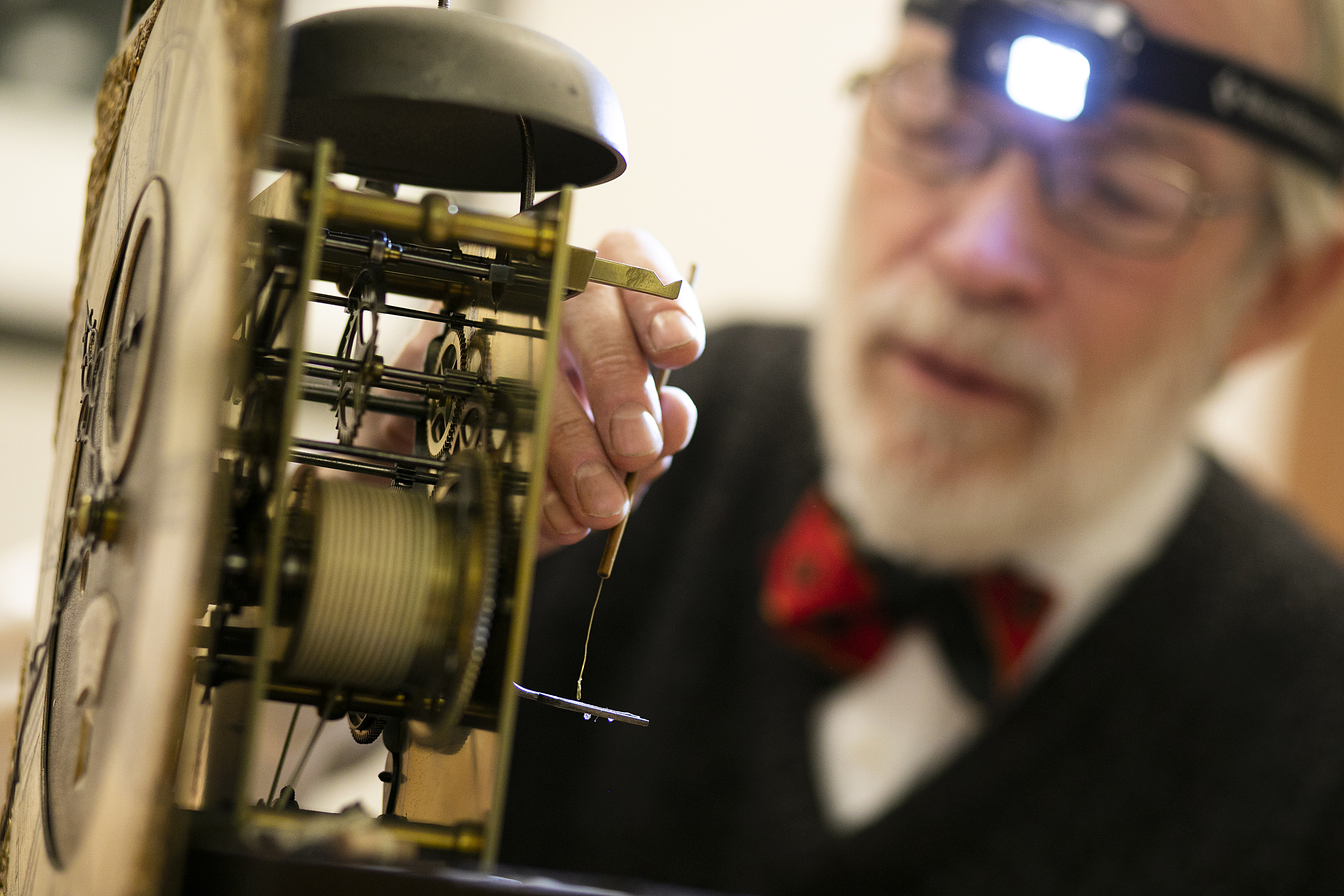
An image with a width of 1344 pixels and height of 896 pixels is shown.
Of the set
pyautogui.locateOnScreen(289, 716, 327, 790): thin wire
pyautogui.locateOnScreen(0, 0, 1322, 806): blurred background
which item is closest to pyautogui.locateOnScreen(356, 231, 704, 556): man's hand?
pyautogui.locateOnScreen(289, 716, 327, 790): thin wire

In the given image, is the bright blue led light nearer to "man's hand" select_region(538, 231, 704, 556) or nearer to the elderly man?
the elderly man

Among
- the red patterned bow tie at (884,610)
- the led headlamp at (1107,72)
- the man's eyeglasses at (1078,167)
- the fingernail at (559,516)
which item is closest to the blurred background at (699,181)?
the man's eyeglasses at (1078,167)

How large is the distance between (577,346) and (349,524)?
17cm

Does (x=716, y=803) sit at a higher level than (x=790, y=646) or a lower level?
lower

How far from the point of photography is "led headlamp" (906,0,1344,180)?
0.98 meters

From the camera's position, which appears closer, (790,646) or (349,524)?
(349,524)

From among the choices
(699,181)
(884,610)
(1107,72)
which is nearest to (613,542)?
(1107,72)

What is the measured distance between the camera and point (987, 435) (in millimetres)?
1251

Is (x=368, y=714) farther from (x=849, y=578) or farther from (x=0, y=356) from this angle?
(x=0, y=356)

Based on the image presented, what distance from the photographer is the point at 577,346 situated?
1.64 ft

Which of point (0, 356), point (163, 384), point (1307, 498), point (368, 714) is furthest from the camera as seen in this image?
point (1307, 498)

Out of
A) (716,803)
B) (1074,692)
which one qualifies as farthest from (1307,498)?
(716,803)

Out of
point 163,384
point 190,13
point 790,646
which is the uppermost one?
point 190,13

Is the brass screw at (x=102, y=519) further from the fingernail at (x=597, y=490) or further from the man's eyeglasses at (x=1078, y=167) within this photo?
the man's eyeglasses at (x=1078, y=167)
